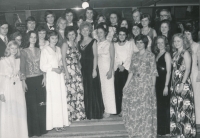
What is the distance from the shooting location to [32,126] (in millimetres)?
3918

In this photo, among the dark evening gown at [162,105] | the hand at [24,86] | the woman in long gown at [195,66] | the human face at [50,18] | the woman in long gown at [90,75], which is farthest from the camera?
the woman in long gown at [195,66]

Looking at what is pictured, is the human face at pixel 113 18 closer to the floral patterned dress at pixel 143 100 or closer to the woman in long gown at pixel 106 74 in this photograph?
the woman in long gown at pixel 106 74

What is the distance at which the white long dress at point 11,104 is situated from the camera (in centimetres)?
354

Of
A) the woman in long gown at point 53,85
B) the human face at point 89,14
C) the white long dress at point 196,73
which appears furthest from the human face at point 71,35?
the white long dress at point 196,73

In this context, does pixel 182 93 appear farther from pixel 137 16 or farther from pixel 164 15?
pixel 137 16

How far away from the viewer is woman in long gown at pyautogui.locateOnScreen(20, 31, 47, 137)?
3.81m

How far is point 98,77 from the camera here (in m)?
4.36

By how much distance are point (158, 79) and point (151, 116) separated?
0.67 meters

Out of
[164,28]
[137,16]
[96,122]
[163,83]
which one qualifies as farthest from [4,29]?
[163,83]

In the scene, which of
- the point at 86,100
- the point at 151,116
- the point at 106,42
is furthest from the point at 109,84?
the point at 151,116

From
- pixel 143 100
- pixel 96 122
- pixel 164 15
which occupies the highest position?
pixel 164 15

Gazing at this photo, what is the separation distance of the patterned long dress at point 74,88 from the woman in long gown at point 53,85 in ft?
0.75

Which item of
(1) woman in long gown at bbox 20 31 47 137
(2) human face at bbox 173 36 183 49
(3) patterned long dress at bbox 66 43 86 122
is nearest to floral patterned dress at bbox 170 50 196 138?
(2) human face at bbox 173 36 183 49

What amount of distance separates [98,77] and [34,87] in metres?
1.21
